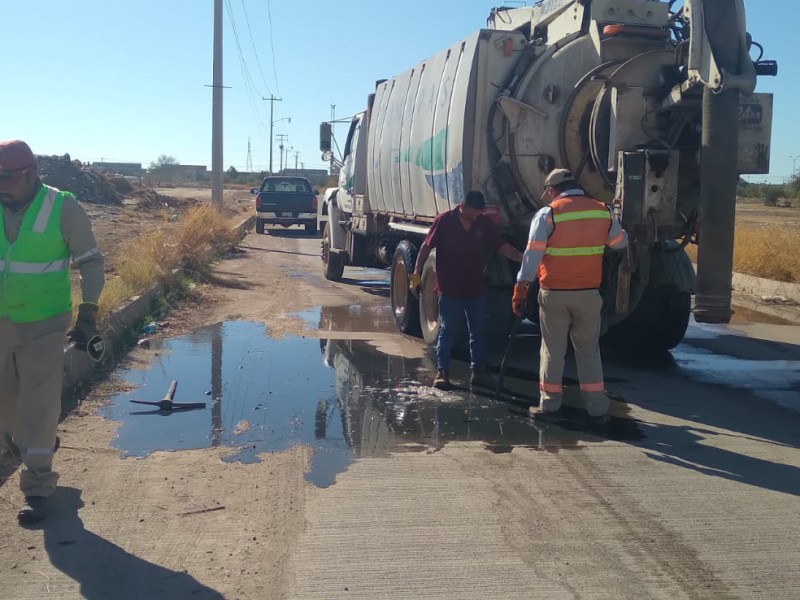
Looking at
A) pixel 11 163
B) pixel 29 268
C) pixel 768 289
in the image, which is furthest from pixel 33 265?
pixel 768 289

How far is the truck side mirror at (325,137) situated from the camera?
15383 mm

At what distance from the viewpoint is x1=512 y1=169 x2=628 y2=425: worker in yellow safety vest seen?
6461mm

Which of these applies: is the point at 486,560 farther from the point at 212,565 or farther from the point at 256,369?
the point at 256,369

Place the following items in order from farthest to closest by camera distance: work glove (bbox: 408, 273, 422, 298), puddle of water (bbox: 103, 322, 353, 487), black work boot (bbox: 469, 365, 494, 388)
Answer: work glove (bbox: 408, 273, 422, 298), black work boot (bbox: 469, 365, 494, 388), puddle of water (bbox: 103, 322, 353, 487)

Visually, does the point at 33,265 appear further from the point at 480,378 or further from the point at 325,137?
the point at 325,137

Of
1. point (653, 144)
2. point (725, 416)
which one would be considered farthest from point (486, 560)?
point (653, 144)

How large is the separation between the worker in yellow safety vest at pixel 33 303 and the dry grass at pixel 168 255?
4497mm

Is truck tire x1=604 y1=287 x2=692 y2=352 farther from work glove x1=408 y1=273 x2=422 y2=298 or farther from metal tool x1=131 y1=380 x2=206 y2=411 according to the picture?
metal tool x1=131 y1=380 x2=206 y2=411

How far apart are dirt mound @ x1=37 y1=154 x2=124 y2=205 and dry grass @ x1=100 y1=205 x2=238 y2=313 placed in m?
16.0

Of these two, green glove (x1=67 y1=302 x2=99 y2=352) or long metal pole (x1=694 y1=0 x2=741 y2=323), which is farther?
long metal pole (x1=694 y1=0 x2=741 y2=323)

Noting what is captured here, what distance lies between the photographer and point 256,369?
8.30 meters

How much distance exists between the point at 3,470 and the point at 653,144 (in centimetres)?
530

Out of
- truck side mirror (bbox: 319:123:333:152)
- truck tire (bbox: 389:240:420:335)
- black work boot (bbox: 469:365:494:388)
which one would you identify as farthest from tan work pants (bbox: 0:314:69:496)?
truck side mirror (bbox: 319:123:333:152)

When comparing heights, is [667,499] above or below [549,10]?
below
